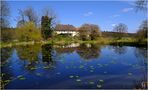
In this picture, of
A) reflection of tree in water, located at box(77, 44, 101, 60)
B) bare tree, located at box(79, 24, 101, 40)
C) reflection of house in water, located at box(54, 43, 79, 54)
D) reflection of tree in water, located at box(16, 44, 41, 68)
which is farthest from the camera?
bare tree, located at box(79, 24, 101, 40)

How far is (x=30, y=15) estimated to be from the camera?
212 feet

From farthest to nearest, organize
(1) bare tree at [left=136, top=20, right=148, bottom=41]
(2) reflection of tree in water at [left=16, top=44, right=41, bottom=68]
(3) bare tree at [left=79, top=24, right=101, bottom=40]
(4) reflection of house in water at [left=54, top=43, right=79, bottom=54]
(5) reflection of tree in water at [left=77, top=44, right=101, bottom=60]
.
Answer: (3) bare tree at [left=79, top=24, right=101, bottom=40] < (1) bare tree at [left=136, top=20, right=148, bottom=41] < (4) reflection of house in water at [left=54, top=43, right=79, bottom=54] < (5) reflection of tree in water at [left=77, top=44, right=101, bottom=60] < (2) reflection of tree in water at [left=16, top=44, right=41, bottom=68]

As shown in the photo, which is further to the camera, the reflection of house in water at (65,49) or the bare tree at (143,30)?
the bare tree at (143,30)

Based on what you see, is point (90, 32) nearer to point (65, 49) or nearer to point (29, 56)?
point (65, 49)

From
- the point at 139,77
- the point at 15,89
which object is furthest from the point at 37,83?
the point at 139,77

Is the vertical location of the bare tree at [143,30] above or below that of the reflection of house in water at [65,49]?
above

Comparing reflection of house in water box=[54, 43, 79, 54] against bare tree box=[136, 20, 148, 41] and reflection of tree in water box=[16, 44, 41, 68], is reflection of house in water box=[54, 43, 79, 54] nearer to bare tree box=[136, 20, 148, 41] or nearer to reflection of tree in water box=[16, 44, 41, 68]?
reflection of tree in water box=[16, 44, 41, 68]

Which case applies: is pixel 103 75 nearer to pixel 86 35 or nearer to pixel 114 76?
pixel 114 76

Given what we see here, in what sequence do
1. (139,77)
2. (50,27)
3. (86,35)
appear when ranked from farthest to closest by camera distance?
(86,35)
(50,27)
(139,77)

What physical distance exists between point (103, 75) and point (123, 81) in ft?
6.89

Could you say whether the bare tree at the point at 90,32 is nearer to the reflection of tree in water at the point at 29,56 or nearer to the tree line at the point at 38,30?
the tree line at the point at 38,30

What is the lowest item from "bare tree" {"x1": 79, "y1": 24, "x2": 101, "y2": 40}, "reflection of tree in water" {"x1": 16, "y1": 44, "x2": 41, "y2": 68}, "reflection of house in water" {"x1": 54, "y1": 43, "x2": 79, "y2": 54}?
"reflection of house in water" {"x1": 54, "y1": 43, "x2": 79, "y2": 54}

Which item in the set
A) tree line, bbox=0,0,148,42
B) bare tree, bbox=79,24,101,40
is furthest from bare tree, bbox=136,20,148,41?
bare tree, bbox=79,24,101,40

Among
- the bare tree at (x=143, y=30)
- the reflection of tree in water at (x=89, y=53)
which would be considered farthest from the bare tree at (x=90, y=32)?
the reflection of tree in water at (x=89, y=53)
